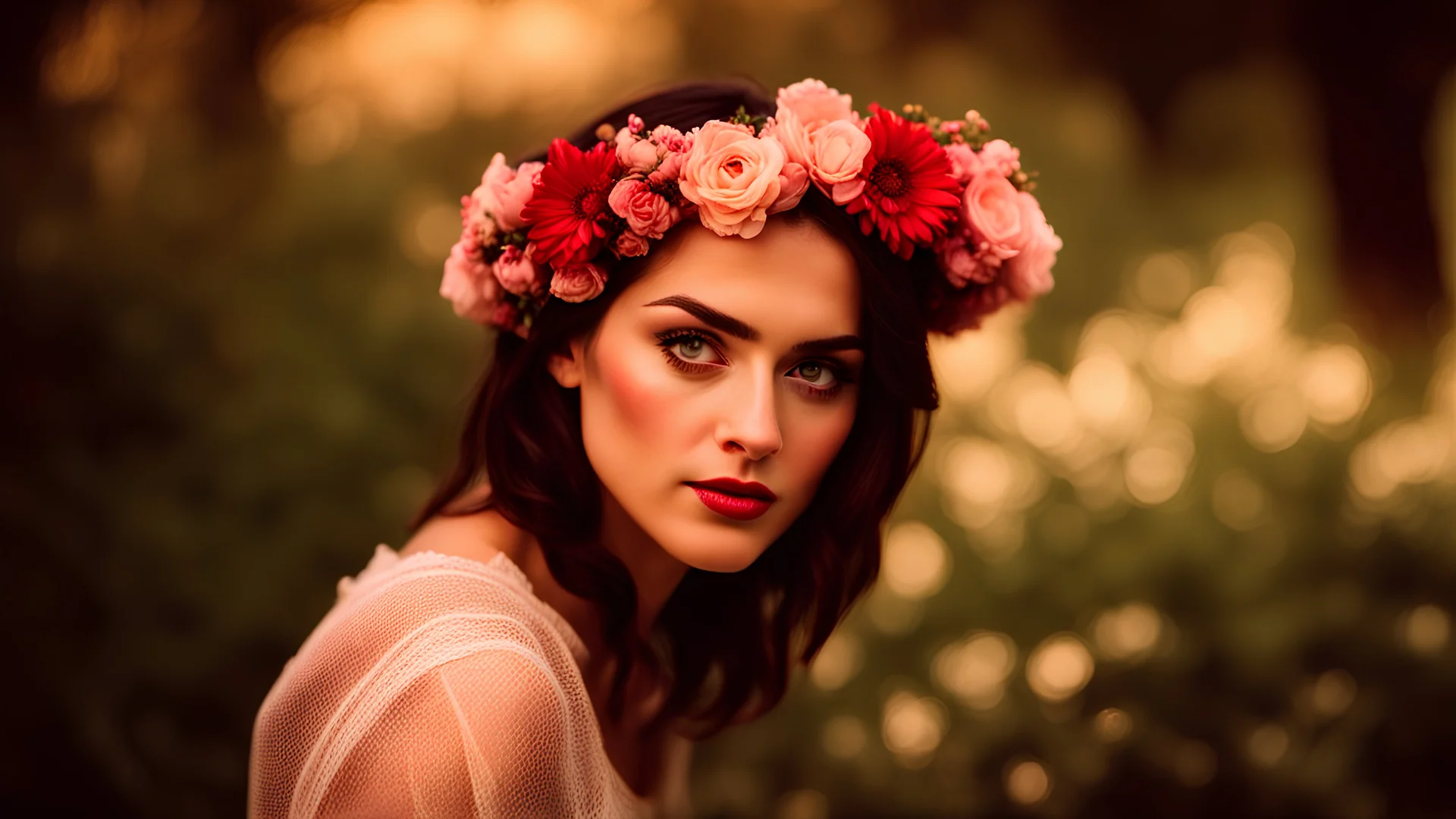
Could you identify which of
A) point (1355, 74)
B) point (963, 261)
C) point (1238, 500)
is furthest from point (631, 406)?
point (1355, 74)

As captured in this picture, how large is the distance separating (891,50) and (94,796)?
3750 mm

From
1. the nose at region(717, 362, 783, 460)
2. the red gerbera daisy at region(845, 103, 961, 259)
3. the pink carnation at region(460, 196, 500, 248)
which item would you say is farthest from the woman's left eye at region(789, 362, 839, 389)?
the pink carnation at region(460, 196, 500, 248)

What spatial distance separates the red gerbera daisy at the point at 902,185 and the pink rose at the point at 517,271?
19.0 inches

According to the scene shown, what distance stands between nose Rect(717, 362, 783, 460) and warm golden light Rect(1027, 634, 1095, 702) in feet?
8.62

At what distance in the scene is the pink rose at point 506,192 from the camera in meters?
1.65

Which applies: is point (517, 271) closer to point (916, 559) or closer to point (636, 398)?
point (636, 398)

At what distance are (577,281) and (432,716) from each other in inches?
25.2

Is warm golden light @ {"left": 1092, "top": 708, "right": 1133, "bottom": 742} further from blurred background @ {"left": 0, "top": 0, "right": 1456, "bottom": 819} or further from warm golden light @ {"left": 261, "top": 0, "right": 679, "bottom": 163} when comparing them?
warm golden light @ {"left": 261, "top": 0, "right": 679, "bottom": 163}

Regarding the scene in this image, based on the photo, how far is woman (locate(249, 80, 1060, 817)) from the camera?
55.6 inches

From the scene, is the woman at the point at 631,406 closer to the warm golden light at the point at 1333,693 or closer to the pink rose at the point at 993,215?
the pink rose at the point at 993,215

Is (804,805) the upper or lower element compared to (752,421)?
lower

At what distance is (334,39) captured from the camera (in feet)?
12.4

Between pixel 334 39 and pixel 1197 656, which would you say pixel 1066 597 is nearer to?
pixel 1197 656

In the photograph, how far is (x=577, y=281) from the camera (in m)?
1.61
